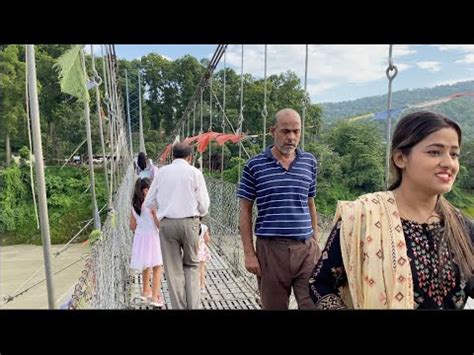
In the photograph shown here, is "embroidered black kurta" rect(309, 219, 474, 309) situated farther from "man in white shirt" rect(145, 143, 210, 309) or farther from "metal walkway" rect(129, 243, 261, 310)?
"metal walkway" rect(129, 243, 261, 310)

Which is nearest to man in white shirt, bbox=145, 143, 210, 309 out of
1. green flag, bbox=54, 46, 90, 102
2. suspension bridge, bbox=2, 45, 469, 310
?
suspension bridge, bbox=2, 45, 469, 310

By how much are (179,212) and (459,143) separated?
3.92ft

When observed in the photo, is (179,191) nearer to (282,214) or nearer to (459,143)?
(282,214)

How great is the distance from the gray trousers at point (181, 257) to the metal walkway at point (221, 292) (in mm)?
319

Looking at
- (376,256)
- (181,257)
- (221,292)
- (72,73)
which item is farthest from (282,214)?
(221,292)

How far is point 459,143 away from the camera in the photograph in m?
0.71

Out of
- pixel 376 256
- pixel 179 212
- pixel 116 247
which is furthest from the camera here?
pixel 116 247

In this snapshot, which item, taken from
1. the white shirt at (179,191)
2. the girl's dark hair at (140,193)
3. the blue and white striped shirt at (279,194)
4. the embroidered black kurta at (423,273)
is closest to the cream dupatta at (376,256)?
the embroidered black kurta at (423,273)

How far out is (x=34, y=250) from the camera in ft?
43.7

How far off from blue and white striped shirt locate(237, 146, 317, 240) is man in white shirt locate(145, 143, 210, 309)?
20.2 inches

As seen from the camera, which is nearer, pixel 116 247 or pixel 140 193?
pixel 140 193

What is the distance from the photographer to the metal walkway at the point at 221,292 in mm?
2412
